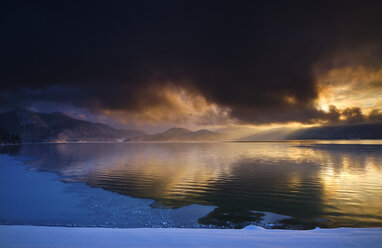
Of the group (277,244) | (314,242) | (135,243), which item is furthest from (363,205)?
(135,243)

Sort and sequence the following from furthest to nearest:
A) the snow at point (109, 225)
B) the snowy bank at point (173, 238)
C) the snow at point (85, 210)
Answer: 1. the snow at point (85, 210)
2. the snow at point (109, 225)
3. the snowy bank at point (173, 238)

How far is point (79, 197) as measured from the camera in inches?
723

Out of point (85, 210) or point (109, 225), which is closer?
point (109, 225)

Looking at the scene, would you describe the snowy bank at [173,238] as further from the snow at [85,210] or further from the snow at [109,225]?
the snow at [85,210]

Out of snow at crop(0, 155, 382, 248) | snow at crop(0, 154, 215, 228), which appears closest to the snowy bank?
snow at crop(0, 155, 382, 248)

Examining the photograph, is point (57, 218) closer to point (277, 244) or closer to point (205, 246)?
point (205, 246)

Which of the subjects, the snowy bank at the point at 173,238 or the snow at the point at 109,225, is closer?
the snowy bank at the point at 173,238

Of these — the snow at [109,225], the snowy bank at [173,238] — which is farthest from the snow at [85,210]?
the snowy bank at [173,238]

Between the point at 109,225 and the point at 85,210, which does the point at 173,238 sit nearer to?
the point at 109,225

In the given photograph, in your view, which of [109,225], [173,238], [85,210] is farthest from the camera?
[85,210]

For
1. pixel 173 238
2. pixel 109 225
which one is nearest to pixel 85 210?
pixel 109 225

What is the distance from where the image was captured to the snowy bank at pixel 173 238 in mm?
7176

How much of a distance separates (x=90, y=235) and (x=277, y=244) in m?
7.27

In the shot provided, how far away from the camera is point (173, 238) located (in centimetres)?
783
